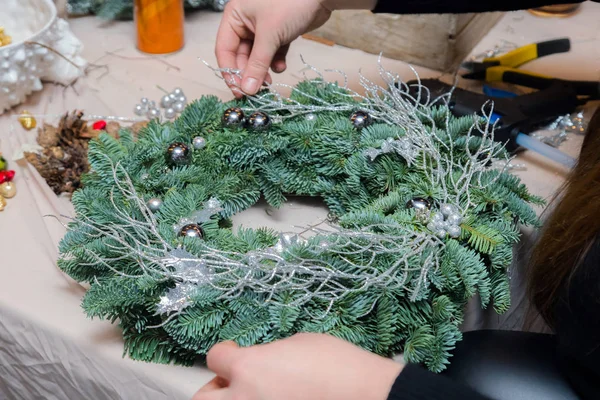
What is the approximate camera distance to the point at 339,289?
0.57 m

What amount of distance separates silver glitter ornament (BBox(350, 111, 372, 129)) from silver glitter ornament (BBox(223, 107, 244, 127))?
0.45ft

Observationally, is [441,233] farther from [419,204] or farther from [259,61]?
[259,61]

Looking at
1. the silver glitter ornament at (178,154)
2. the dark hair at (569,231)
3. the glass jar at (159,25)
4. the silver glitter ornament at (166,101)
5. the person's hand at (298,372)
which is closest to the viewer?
the person's hand at (298,372)

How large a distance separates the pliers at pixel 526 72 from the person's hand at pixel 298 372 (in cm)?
65

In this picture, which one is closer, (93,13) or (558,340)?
(558,340)

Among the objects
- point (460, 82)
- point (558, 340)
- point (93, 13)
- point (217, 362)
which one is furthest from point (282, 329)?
point (93, 13)

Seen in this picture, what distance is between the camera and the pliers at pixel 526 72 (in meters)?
0.99

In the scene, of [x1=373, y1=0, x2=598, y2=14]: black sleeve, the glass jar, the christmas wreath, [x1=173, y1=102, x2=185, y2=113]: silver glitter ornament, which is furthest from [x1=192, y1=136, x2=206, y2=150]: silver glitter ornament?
the glass jar

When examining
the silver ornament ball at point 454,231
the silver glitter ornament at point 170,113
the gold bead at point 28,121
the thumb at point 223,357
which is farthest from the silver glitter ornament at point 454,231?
the gold bead at point 28,121

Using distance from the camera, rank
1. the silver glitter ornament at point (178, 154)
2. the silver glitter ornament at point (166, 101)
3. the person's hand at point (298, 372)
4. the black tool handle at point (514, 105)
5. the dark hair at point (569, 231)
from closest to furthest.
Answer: the person's hand at point (298, 372) < the dark hair at point (569, 231) < the silver glitter ornament at point (178, 154) < the black tool handle at point (514, 105) < the silver glitter ornament at point (166, 101)

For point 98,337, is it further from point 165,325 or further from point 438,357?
point 438,357

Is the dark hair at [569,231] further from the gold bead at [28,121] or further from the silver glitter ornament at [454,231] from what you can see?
the gold bead at [28,121]

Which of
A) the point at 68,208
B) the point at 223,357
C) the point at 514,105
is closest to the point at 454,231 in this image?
the point at 223,357

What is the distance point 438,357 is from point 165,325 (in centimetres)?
25
